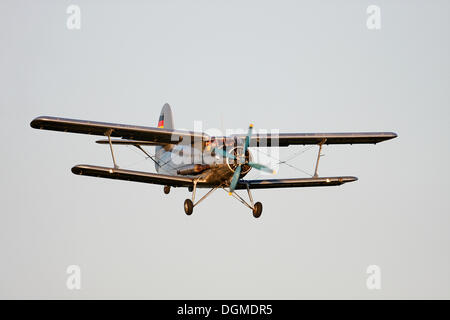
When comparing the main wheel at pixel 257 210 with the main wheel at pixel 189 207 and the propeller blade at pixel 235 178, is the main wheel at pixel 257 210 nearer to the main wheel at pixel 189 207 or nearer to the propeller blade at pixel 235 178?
the propeller blade at pixel 235 178

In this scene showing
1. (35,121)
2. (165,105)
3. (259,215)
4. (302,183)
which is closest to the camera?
(35,121)

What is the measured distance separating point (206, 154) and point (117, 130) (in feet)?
11.3

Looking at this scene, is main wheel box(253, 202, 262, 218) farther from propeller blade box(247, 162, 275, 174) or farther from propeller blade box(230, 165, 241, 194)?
propeller blade box(247, 162, 275, 174)

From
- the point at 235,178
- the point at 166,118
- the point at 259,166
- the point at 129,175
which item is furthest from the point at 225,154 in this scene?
the point at 166,118

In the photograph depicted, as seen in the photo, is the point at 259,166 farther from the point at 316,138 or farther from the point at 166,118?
the point at 166,118

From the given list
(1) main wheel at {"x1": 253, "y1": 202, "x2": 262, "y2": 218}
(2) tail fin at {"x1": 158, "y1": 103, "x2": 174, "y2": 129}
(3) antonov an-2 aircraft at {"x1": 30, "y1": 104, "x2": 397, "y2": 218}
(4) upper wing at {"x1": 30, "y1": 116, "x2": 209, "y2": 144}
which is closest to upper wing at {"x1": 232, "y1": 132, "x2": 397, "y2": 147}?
(3) antonov an-2 aircraft at {"x1": 30, "y1": 104, "x2": 397, "y2": 218}

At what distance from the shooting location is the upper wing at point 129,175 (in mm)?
28875

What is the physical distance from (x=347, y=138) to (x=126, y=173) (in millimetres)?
9237

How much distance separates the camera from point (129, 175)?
29641 mm

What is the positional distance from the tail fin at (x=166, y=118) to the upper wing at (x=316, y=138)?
870cm

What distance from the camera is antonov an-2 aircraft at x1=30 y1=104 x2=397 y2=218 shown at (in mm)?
29422
